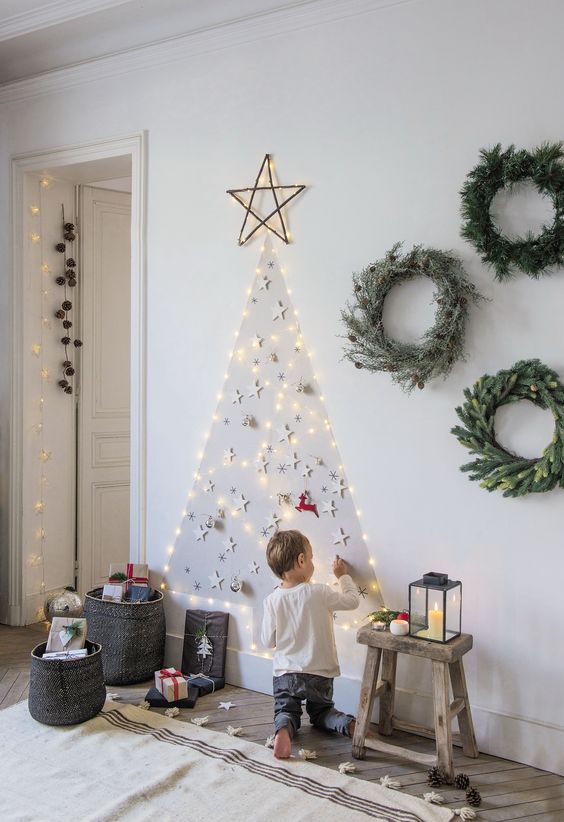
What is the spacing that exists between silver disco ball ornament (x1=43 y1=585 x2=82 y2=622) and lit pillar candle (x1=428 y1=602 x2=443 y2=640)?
2.18 metres

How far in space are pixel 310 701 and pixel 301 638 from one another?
0.25m

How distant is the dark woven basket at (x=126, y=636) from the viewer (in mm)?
3516

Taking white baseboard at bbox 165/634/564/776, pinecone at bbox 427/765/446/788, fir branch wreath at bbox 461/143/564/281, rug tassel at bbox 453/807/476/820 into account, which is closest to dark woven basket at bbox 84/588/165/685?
white baseboard at bbox 165/634/564/776

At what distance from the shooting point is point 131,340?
386 centimetres

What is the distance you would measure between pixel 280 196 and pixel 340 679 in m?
2.05

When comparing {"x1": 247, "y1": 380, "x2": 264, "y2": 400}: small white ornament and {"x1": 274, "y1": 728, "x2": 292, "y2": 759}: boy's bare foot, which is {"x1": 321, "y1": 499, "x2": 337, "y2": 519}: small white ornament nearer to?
{"x1": 247, "y1": 380, "x2": 264, "y2": 400}: small white ornament

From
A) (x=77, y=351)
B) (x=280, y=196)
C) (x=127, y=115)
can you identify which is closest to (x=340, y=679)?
(x=280, y=196)

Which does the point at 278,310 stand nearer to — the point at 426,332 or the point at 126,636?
the point at 426,332

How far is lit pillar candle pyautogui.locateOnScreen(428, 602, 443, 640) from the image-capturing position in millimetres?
2754

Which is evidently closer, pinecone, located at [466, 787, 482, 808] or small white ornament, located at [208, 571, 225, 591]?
pinecone, located at [466, 787, 482, 808]

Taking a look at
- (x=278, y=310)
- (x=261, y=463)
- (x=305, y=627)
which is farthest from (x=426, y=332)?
(x=305, y=627)

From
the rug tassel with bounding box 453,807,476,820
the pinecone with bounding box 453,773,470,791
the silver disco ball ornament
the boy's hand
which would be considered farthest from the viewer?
the silver disco ball ornament

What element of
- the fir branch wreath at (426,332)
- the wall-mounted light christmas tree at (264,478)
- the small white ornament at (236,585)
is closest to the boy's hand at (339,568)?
the wall-mounted light christmas tree at (264,478)

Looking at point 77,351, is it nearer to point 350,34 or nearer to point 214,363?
point 214,363
